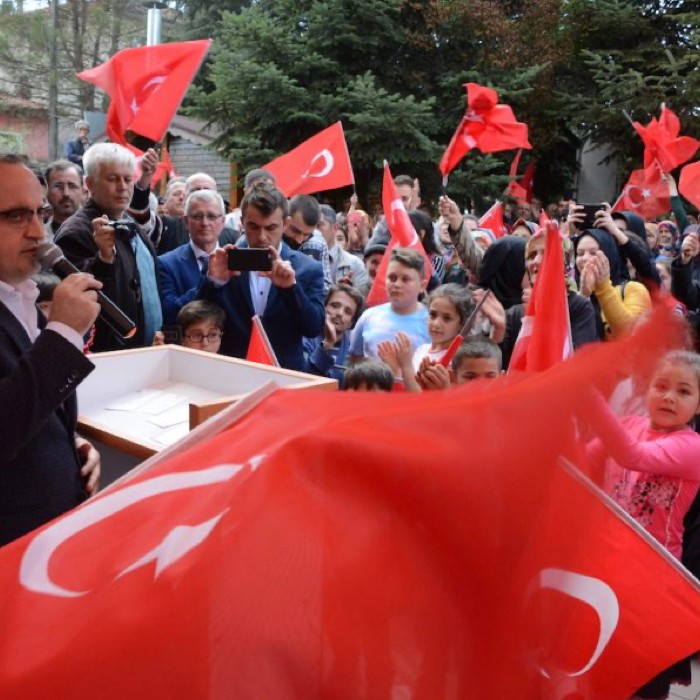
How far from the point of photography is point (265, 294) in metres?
3.47

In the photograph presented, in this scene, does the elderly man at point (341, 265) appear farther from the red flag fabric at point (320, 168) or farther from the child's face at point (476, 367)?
the child's face at point (476, 367)

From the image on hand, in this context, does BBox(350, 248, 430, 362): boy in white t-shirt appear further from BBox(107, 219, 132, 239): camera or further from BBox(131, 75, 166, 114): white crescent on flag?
BBox(131, 75, 166, 114): white crescent on flag

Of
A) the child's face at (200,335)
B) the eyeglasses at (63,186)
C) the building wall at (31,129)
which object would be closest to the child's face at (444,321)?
the child's face at (200,335)

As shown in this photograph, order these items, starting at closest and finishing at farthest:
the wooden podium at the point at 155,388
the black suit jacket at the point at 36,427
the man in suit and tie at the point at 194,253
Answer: the black suit jacket at the point at 36,427
the wooden podium at the point at 155,388
the man in suit and tie at the point at 194,253

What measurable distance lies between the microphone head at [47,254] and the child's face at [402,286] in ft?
7.27

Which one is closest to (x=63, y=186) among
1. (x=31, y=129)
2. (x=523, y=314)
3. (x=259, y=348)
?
(x=259, y=348)

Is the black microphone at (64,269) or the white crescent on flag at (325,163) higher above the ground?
the black microphone at (64,269)

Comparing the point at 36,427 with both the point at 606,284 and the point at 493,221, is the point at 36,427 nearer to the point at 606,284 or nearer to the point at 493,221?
the point at 606,284

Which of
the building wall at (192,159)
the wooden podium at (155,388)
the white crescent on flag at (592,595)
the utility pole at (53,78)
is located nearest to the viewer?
the white crescent on flag at (592,595)

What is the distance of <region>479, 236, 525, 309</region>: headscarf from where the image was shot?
182 inches

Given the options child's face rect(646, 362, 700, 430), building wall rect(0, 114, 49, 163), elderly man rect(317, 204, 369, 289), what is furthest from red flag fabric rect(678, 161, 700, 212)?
building wall rect(0, 114, 49, 163)

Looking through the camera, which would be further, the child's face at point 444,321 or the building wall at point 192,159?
the building wall at point 192,159

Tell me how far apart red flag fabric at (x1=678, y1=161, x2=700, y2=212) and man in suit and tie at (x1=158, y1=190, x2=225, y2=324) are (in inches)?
171

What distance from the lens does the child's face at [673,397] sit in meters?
2.78
